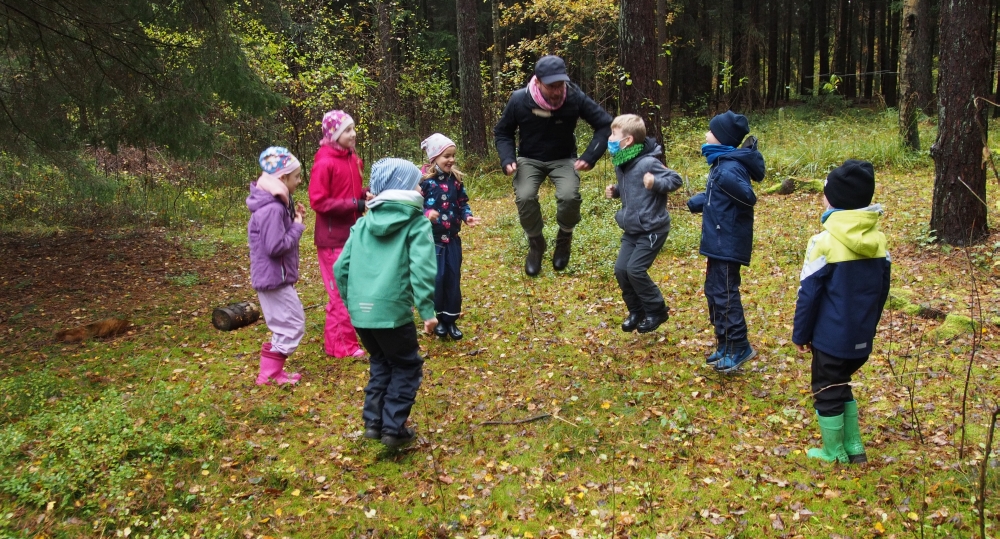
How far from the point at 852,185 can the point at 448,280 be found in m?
3.70

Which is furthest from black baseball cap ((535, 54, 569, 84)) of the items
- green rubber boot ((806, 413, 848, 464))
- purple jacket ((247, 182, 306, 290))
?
green rubber boot ((806, 413, 848, 464))

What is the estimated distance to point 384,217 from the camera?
14.6ft

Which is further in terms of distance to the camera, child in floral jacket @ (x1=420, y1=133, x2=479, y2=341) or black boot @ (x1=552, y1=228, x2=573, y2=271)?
black boot @ (x1=552, y1=228, x2=573, y2=271)

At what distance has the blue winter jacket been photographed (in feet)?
16.9

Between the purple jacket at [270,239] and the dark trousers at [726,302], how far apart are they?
11.4 ft

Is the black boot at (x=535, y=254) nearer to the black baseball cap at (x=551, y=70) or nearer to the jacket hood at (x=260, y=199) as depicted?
the black baseball cap at (x=551, y=70)

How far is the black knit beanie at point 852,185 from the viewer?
151 inches

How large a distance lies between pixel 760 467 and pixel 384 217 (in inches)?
115

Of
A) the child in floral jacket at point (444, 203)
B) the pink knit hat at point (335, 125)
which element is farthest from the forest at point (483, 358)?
the pink knit hat at point (335, 125)

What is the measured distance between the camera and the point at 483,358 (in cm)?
634

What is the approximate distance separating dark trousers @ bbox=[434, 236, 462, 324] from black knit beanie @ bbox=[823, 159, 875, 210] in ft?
11.2

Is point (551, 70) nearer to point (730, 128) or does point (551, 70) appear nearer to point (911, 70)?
point (730, 128)

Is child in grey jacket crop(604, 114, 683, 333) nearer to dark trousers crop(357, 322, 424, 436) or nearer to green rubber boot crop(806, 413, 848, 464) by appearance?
green rubber boot crop(806, 413, 848, 464)

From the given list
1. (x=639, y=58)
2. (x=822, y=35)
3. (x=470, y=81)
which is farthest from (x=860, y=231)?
(x=822, y=35)
